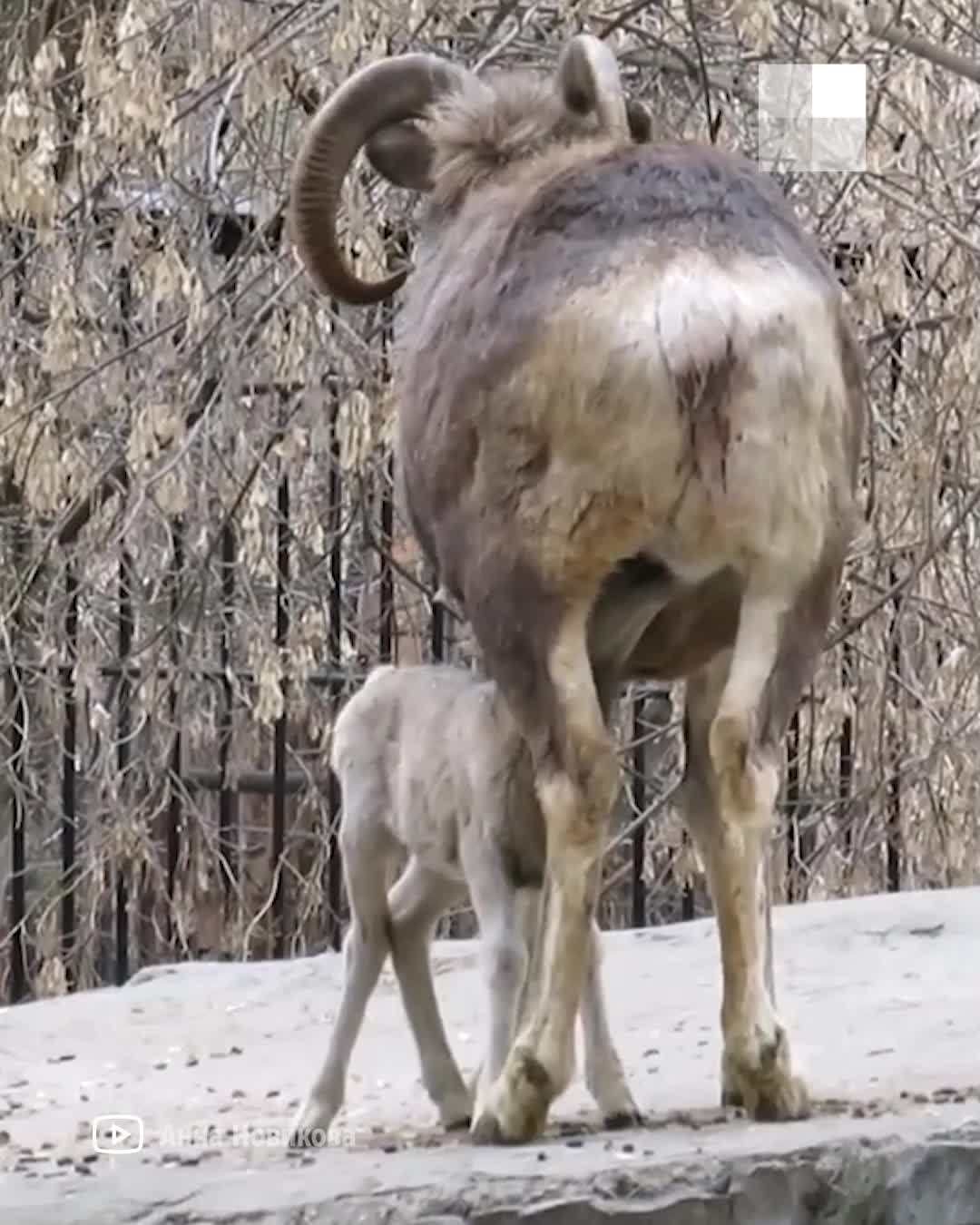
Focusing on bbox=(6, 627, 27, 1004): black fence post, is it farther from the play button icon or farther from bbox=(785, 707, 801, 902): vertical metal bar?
the play button icon

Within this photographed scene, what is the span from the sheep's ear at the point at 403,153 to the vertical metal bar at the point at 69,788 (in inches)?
134

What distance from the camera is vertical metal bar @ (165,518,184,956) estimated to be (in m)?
8.26

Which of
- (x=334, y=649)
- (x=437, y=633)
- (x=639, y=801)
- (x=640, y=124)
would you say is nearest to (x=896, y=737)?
(x=639, y=801)

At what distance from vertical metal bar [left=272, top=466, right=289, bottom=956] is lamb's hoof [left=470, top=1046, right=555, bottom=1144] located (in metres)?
3.85

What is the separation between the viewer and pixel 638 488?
169 inches

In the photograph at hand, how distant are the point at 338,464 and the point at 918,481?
1761 millimetres

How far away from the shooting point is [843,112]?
665 centimetres

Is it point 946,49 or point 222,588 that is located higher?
point 946,49

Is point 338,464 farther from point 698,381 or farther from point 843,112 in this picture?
point 698,381

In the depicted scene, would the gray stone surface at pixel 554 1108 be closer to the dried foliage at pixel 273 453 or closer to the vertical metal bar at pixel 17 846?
the dried foliage at pixel 273 453

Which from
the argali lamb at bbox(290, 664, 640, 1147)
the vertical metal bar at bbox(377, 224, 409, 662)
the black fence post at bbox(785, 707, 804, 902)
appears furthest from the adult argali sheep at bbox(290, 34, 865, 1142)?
the black fence post at bbox(785, 707, 804, 902)

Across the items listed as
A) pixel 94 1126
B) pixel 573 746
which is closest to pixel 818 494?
pixel 573 746

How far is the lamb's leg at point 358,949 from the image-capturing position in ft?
16.1

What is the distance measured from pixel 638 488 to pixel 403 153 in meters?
1.28
